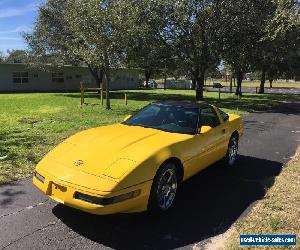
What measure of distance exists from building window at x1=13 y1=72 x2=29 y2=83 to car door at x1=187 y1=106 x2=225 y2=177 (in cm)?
3810

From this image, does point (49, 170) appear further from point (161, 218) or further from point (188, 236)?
point (188, 236)

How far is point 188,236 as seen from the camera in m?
4.63

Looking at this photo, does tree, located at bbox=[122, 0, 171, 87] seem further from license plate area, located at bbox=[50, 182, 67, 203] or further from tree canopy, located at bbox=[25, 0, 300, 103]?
license plate area, located at bbox=[50, 182, 67, 203]

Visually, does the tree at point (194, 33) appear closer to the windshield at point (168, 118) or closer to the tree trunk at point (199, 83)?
the tree trunk at point (199, 83)

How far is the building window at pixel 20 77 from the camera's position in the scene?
41659 millimetres

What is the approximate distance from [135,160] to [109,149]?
0.52 meters

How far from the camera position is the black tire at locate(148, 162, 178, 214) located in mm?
4984

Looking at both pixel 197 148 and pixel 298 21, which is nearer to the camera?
pixel 197 148

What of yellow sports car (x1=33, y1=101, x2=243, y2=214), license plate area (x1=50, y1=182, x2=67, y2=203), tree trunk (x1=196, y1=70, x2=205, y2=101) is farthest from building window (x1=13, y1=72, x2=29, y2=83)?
license plate area (x1=50, y1=182, x2=67, y2=203)

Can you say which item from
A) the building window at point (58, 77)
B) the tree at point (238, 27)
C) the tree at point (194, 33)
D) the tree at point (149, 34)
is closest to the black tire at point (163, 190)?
the tree at point (149, 34)

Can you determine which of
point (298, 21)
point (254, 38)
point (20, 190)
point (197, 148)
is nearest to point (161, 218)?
point (197, 148)

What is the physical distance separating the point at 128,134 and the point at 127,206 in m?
1.51

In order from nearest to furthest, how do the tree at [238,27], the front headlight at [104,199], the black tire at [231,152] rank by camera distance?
the front headlight at [104,199]
the black tire at [231,152]
the tree at [238,27]

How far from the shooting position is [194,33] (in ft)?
78.2
